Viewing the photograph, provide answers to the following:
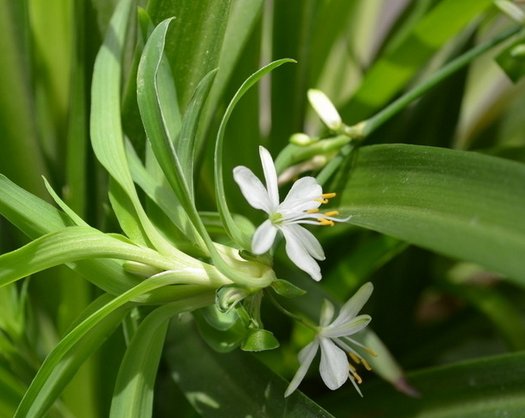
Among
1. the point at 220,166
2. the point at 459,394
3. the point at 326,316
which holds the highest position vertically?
the point at 220,166

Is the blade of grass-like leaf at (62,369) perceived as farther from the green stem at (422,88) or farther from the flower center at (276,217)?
the green stem at (422,88)

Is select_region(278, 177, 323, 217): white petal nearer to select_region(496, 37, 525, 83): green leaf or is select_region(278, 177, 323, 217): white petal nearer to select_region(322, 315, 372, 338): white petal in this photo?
select_region(322, 315, 372, 338): white petal

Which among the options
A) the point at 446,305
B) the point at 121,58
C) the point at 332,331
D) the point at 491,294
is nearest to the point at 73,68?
the point at 121,58

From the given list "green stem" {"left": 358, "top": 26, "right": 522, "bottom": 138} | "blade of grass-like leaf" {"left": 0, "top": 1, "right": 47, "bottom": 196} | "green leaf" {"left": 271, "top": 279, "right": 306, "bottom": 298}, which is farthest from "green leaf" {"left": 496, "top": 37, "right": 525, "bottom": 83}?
"blade of grass-like leaf" {"left": 0, "top": 1, "right": 47, "bottom": 196}

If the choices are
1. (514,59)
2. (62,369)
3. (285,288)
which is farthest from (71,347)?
(514,59)

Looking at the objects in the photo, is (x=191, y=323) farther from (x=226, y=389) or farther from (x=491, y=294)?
(x=491, y=294)

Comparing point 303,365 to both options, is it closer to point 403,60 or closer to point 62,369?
point 62,369

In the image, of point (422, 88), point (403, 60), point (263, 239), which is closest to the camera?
point (263, 239)
